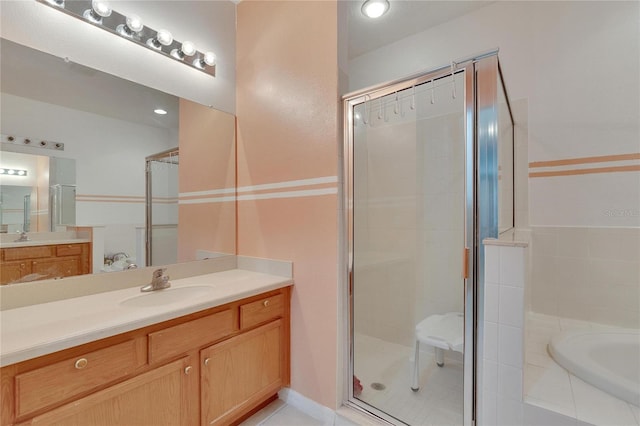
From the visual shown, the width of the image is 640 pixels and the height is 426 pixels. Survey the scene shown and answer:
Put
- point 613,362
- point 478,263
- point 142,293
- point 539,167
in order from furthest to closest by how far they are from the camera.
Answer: point 539,167 → point 613,362 → point 142,293 → point 478,263

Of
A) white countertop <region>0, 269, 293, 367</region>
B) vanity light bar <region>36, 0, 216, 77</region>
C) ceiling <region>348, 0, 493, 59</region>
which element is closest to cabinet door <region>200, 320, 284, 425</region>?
white countertop <region>0, 269, 293, 367</region>

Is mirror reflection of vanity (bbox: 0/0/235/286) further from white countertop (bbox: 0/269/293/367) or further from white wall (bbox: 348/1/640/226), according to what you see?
white wall (bbox: 348/1/640/226)

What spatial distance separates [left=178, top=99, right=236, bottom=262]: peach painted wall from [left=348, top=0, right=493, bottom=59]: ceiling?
137cm

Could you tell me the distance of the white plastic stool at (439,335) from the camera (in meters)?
1.58

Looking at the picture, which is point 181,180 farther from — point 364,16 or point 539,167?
point 539,167

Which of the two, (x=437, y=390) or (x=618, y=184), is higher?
(x=618, y=184)

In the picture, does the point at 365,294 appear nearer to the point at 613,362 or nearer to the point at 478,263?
the point at 478,263

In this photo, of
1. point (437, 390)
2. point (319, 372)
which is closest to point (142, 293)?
point (319, 372)

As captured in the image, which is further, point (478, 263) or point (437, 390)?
point (437, 390)

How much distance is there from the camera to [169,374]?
121 centimetres

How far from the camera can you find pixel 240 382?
1.49 m

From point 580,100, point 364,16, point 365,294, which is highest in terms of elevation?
point 364,16

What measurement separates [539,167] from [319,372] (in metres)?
2.12

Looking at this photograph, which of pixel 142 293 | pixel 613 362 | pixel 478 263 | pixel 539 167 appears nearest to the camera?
pixel 478 263
